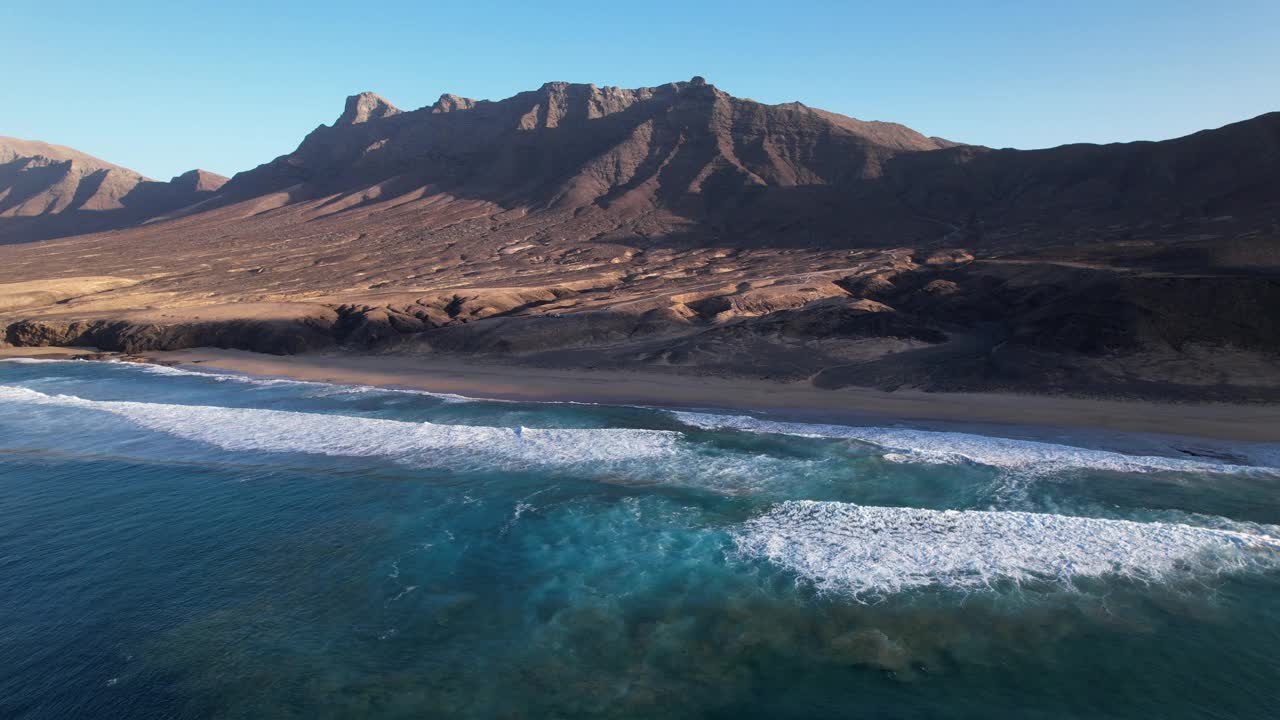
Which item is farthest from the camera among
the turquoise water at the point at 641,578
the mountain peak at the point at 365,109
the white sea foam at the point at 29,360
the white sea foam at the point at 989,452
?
the mountain peak at the point at 365,109

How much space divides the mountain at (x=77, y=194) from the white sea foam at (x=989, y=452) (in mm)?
147822

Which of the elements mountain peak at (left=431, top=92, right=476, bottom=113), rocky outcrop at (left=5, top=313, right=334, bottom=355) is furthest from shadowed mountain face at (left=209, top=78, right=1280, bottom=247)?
rocky outcrop at (left=5, top=313, right=334, bottom=355)

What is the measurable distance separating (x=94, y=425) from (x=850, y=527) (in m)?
28.2

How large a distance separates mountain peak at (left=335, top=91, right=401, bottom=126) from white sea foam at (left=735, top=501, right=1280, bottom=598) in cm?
14612

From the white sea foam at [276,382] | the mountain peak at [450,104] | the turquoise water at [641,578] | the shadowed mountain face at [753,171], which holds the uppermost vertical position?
the mountain peak at [450,104]

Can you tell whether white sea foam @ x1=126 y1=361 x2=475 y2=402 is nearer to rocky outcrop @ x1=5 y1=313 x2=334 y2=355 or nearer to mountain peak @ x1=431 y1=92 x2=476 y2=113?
rocky outcrop @ x1=5 y1=313 x2=334 y2=355

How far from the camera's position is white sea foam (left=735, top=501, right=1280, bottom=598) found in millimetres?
13086

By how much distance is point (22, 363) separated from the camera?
4081cm

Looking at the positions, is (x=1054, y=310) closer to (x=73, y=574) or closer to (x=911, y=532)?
(x=911, y=532)

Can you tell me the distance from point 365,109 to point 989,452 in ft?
498

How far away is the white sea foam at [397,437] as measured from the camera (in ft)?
69.7

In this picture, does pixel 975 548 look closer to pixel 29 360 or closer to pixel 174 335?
pixel 174 335

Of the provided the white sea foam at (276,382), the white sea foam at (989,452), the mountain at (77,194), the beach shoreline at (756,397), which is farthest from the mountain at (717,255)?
the mountain at (77,194)

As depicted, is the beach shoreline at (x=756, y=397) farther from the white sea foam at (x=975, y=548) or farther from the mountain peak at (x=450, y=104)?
the mountain peak at (x=450, y=104)
